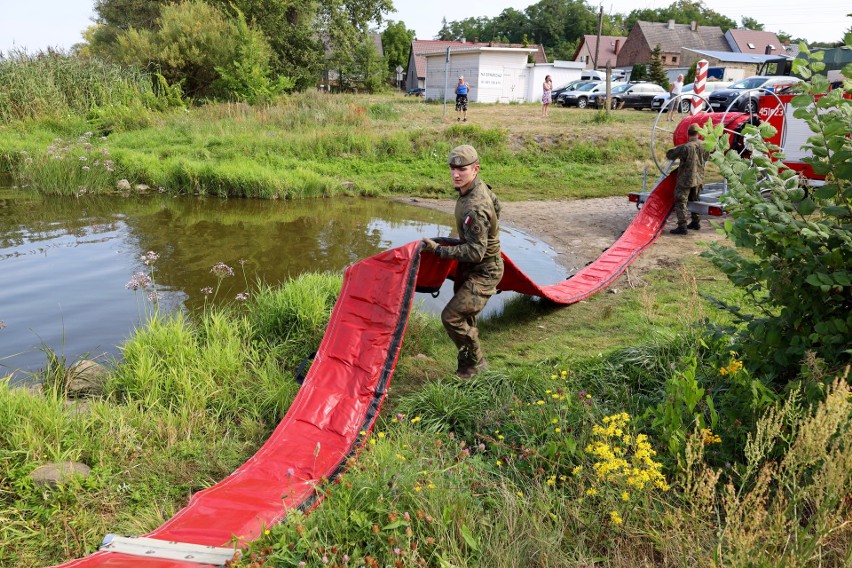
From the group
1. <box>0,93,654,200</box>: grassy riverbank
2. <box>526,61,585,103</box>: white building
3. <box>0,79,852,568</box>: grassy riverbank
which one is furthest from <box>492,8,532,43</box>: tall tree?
<box>0,79,852,568</box>: grassy riverbank

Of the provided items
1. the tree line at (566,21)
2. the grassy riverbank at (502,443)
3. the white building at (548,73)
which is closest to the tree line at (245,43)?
the white building at (548,73)

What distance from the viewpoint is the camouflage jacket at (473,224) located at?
15.9 ft

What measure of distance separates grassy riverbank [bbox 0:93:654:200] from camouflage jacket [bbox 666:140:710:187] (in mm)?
4463

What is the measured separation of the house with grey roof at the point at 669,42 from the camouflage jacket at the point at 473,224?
61769mm

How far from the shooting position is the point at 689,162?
9375 mm

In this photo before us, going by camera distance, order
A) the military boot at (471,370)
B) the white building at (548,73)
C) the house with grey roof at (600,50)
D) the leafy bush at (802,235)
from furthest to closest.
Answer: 1. the house with grey roof at (600,50)
2. the white building at (548,73)
3. the military boot at (471,370)
4. the leafy bush at (802,235)

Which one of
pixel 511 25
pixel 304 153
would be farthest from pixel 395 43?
pixel 304 153

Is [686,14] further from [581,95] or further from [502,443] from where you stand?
[502,443]

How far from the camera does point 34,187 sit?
13.6 m

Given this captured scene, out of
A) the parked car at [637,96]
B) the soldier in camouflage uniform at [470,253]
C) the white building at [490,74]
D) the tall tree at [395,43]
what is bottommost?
the soldier in camouflage uniform at [470,253]

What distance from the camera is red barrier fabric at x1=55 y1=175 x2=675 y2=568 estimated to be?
319 cm

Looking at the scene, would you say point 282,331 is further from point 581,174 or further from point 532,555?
point 581,174

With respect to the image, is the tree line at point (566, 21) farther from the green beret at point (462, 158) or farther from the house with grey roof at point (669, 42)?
the green beret at point (462, 158)

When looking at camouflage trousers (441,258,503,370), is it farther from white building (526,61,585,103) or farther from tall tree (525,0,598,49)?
tall tree (525,0,598,49)
